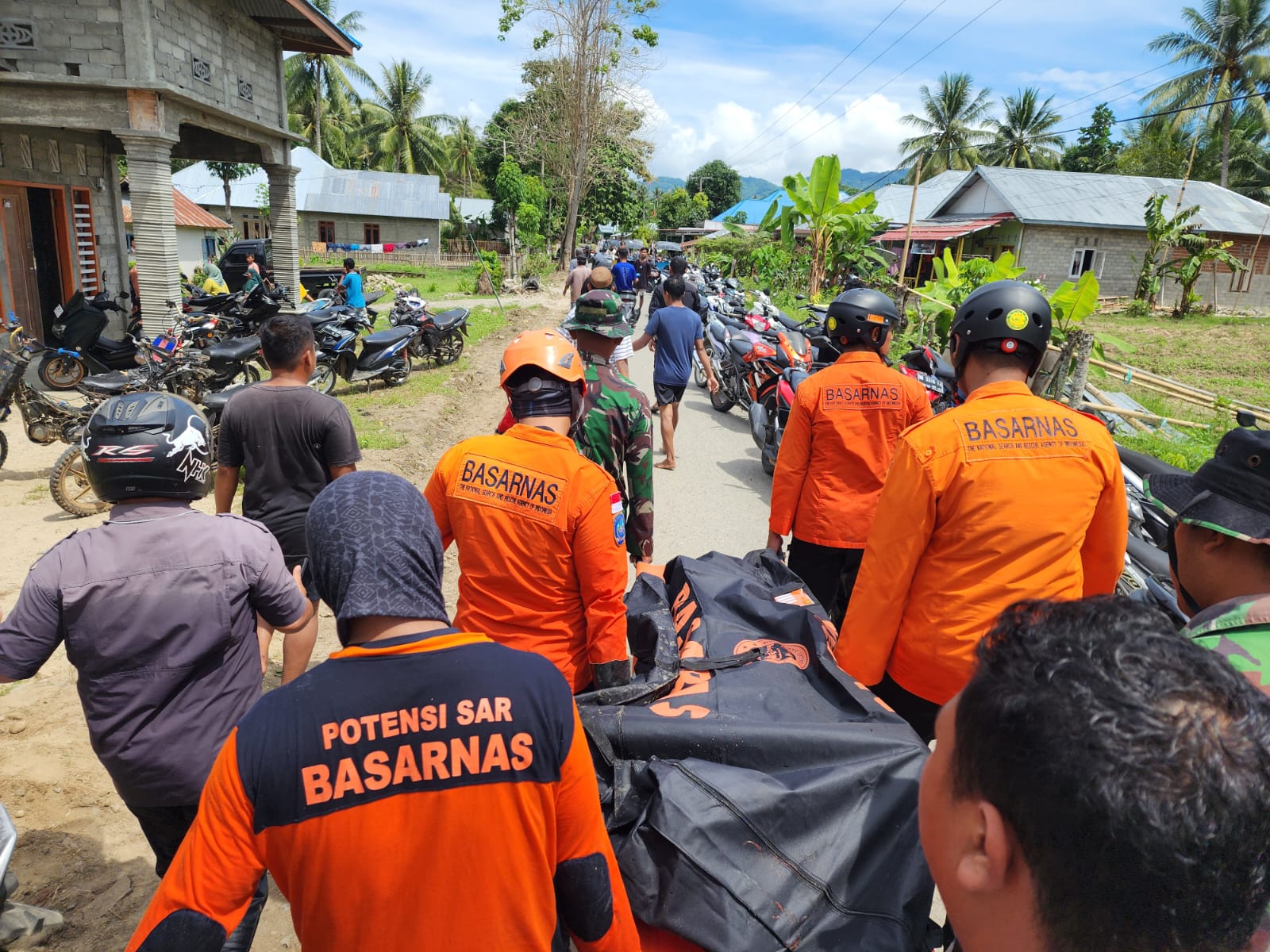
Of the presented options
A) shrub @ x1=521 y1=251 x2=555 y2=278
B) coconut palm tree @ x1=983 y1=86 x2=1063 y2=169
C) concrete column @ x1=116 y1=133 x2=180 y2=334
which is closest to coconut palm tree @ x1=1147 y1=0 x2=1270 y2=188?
coconut palm tree @ x1=983 y1=86 x2=1063 y2=169

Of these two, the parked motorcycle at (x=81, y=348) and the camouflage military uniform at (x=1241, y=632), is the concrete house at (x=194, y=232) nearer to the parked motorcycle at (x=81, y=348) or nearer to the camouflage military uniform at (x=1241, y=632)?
the parked motorcycle at (x=81, y=348)

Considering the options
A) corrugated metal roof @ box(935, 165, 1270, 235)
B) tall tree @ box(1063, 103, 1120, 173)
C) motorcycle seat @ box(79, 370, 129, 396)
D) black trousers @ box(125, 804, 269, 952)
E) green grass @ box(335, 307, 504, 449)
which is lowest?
green grass @ box(335, 307, 504, 449)

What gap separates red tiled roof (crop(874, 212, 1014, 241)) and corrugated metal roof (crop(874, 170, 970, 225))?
2.52m

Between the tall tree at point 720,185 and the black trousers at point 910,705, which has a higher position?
the tall tree at point 720,185

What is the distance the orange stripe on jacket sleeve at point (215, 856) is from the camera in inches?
52.4

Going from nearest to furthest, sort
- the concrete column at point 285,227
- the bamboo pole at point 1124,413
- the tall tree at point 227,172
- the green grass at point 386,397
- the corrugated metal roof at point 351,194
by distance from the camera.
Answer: the bamboo pole at point 1124,413 < the green grass at point 386,397 < the concrete column at point 285,227 < the tall tree at point 227,172 < the corrugated metal roof at point 351,194

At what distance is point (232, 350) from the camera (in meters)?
8.44

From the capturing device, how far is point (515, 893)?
141 cm

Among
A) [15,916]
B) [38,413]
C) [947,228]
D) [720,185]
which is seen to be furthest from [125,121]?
[720,185]

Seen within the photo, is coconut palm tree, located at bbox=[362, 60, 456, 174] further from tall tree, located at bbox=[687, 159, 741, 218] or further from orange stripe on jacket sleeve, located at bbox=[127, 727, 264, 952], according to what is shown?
orange stripe on jacket sleeve, located at bbox=[127, 727, 264, 952]

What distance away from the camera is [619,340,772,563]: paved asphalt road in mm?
6086

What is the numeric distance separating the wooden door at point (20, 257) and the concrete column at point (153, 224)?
2.60 meters

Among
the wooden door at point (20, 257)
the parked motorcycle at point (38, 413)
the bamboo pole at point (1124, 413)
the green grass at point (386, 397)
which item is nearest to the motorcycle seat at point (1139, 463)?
the bamboo pole at point (1124, 413)

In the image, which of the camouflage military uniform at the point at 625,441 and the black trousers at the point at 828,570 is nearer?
the camouflage military uniform at the point at 625,441
